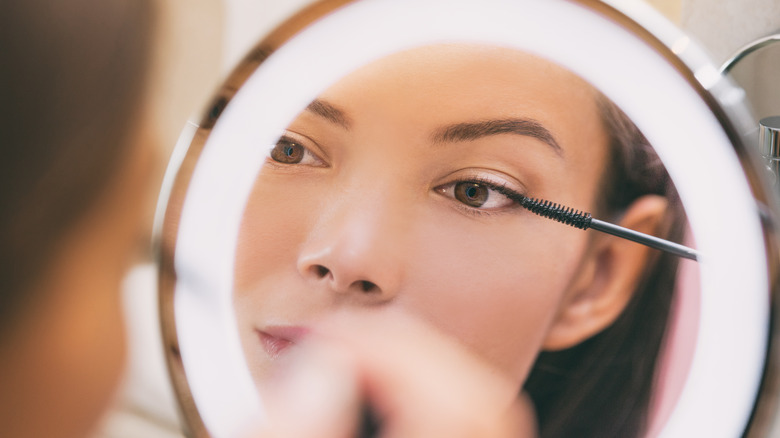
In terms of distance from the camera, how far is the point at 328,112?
0.39 m

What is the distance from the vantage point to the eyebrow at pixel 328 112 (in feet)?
1.29

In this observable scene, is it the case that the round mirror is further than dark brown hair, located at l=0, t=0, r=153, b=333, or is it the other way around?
dark brown hair, located at l=0, t=0, r=153, b=333

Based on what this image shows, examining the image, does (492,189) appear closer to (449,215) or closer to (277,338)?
(449,215)

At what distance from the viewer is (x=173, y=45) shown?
51 cm

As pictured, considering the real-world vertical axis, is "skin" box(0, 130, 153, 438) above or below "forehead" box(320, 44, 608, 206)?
below

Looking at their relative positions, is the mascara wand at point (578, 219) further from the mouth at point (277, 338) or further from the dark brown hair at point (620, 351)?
the mouth at point (277, 338)

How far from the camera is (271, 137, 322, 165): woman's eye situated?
1.30 feet

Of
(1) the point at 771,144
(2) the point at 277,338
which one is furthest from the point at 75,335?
(1) the point at 771,144

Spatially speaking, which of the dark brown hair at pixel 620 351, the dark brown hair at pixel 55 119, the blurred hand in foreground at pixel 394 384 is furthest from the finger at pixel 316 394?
the dark brown hair at pixel 55 119

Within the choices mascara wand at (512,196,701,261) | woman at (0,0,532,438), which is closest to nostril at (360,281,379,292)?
mascara wand at (512,196,701,261)

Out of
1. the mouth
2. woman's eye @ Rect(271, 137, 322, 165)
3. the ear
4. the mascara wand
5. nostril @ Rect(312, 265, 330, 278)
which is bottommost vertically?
the mouth

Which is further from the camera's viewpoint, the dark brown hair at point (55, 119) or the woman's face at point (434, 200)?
the dark brown hair at point (55, 119)

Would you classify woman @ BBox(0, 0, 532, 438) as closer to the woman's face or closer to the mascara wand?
the woman's face

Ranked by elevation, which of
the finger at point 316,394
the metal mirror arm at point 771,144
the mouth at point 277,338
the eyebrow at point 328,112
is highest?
the metal mirror arm at point 771,144
